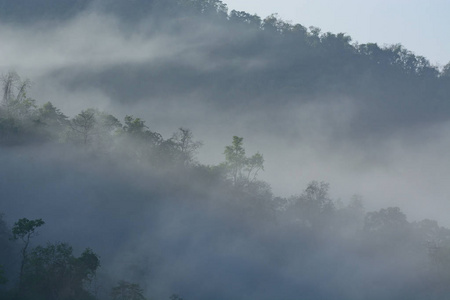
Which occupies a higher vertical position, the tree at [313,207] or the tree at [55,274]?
the tree at [313,207]

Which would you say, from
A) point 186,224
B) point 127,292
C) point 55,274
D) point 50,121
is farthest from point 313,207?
point 55,274

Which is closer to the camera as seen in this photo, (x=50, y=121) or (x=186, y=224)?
(x=186, y=224)

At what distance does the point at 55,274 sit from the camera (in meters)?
66.4

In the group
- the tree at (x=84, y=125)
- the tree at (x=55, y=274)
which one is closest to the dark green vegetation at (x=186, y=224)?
the tree at (x=84, y=125)

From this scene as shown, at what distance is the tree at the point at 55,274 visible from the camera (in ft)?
217

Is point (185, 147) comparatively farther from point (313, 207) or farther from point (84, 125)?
point (313, 207)

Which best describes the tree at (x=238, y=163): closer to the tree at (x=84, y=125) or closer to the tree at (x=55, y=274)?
the tree at (x=84, y=125)

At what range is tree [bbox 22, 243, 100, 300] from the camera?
6619 cm

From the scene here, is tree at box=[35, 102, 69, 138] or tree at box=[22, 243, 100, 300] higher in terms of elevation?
tree at box=[35, 102, 69, 138]

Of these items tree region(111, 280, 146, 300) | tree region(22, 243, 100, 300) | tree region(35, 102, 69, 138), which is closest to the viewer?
tree region(22, 243, 100, 300)

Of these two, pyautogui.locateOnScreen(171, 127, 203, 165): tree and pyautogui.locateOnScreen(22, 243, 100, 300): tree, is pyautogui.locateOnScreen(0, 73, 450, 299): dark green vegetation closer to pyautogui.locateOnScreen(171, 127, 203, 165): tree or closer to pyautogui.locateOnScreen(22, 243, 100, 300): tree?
pyautogui.locateOnScreen(171, 127, 203, 165): tree

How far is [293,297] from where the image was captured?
93.9 m

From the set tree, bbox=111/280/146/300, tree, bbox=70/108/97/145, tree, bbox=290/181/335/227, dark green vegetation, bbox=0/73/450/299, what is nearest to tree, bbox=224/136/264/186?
dark green vegetation, bbox=0/73/450/299

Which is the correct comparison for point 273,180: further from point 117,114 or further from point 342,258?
point 342,258
